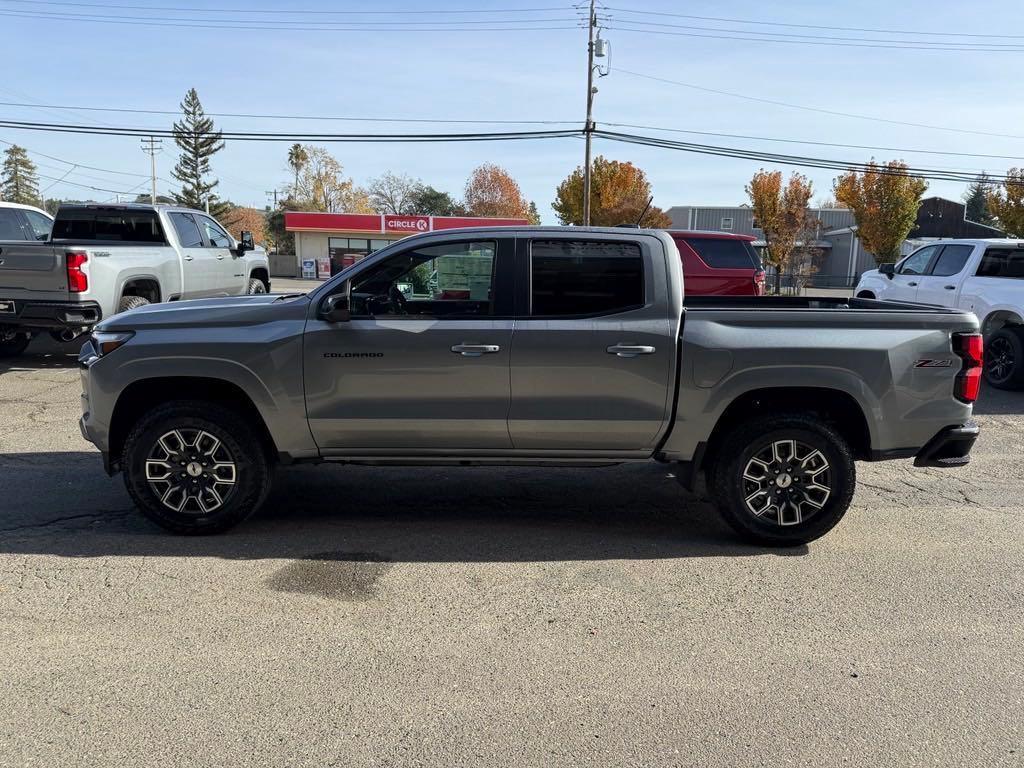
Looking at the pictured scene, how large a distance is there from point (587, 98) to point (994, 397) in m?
27.3

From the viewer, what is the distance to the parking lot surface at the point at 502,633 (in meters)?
2.95

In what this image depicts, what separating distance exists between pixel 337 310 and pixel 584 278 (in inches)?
60.9

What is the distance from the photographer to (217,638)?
3656 millimetres

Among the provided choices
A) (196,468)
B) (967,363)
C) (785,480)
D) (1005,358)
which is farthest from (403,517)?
(1005,358)

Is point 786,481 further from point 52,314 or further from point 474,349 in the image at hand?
point 52,314

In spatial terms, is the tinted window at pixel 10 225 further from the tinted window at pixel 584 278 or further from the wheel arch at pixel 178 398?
the tinted window at pixel 584 278

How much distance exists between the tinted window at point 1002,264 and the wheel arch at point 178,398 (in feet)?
33.8

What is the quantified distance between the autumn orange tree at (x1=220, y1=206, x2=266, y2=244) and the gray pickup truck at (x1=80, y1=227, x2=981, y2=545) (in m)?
90.6

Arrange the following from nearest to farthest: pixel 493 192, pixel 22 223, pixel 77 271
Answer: pixel 77 271 → pixel 22 223 → pixel 493 192

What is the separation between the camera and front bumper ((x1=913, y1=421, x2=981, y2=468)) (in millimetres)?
4836

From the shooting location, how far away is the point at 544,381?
477 cm

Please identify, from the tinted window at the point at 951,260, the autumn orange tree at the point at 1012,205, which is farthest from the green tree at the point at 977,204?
the tinted window at the point at 951,260

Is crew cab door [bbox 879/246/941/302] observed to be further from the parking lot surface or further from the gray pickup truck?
the gray pickup truck

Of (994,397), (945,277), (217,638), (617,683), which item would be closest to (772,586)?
(617,683)
